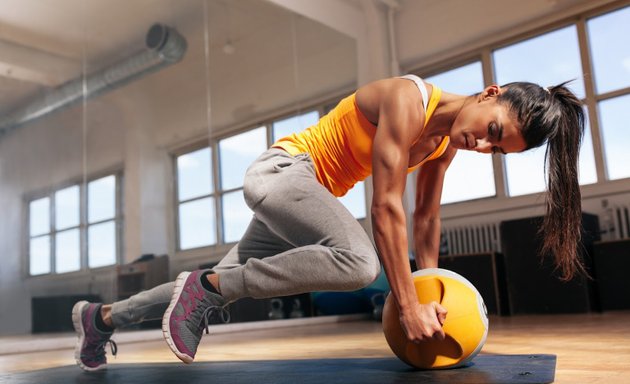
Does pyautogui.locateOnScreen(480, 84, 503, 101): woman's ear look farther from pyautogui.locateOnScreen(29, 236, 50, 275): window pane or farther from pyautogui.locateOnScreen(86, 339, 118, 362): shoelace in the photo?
pyautogui.locateOnScreen(29, 236, 50, 275): window pane

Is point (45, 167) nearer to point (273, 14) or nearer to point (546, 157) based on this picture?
point (273, 14)

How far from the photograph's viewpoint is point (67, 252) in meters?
3.61

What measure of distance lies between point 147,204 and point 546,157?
3050mm

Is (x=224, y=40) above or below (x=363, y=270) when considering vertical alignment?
above

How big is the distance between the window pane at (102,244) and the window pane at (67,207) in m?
0.14

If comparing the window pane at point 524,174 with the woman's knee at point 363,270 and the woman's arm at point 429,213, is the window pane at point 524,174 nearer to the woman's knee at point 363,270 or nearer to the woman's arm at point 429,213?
the woman's arm at point 429,213

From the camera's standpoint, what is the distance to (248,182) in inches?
68.6

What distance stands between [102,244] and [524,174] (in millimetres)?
3575

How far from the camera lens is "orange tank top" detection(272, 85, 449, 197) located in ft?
5.65

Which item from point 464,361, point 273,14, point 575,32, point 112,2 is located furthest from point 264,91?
point 464,361

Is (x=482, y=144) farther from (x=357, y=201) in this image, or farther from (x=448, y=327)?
(x=357, y=201)

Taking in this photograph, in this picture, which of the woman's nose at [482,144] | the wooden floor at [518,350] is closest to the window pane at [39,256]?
the wooden floor at [518,350]

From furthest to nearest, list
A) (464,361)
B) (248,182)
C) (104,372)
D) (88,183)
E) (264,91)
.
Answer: (264,91)
(88,183)
(104,372)
(248,182)
(464,361)

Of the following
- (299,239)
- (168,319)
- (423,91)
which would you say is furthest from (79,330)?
(423,91)
